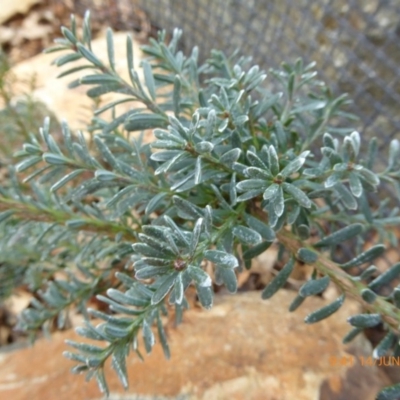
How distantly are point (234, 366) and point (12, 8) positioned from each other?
2.28m

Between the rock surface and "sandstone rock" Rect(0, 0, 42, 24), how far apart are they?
1969 millimetres

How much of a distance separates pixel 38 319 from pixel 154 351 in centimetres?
24

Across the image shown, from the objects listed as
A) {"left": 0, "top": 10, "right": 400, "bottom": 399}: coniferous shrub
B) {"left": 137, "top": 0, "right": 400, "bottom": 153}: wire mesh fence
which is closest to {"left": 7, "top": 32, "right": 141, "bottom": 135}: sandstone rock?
{"left": 137, "top": 0, "right": 400, "bottom": 153}: wire mesh fence

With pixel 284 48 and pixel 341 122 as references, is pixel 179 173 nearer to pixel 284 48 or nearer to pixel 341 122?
pixel 341 122

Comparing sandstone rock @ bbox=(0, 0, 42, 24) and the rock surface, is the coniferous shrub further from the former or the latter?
sandstone rock @ bbox=(0, 0, 42, 24)

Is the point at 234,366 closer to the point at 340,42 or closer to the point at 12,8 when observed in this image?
the point at 340,42

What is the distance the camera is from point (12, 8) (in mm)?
2414

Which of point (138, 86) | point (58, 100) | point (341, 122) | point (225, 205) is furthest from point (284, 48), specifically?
point (225, 205)

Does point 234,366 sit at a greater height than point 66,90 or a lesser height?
lesser

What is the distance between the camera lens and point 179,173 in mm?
651

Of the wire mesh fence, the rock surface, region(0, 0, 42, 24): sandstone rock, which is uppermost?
region(0, 0, 42, 24): sandstone rock

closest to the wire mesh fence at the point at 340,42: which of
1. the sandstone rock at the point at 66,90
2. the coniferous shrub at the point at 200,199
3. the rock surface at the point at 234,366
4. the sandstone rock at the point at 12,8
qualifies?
the sandstone rock at the point at 66,90

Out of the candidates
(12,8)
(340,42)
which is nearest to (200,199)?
(340,42)

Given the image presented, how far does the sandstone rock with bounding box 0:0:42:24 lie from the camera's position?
7.86ft
